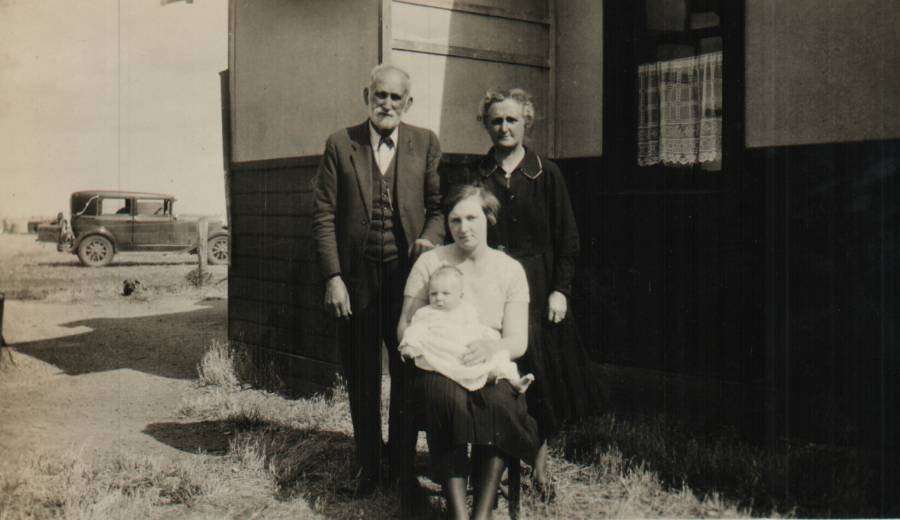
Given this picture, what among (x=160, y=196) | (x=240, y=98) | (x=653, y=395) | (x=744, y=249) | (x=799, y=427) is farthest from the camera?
(x=160, y=196)

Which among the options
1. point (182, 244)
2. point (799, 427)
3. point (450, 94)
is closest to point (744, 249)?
point (799, 427)

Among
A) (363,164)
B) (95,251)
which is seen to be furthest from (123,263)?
(363,164)

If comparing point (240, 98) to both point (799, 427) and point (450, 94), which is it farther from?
point (799, 427)

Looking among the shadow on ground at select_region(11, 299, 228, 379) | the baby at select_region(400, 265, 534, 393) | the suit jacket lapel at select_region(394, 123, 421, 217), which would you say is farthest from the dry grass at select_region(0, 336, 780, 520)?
the shadow on ground at select_region(11, 299, 228, 379)

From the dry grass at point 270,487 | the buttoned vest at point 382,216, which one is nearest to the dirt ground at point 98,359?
the dry grass at point 270,487

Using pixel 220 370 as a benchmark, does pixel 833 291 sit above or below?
above

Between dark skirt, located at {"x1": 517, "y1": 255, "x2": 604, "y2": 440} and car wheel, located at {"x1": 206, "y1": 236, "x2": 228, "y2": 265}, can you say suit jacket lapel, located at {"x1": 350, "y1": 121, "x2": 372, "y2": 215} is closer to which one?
dark skirt, located at {"x1": 517, "y1": 255, "x2": 604, "y2": 440}

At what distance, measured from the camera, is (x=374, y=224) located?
4.16 meters

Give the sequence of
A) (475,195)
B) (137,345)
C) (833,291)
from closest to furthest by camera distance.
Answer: (475,195), (833,291), (137,345)

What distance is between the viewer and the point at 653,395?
19.1ft

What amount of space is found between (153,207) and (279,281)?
16928 mm

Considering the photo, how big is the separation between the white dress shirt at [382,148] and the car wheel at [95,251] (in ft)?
63.2

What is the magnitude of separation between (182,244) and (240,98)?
634 inches

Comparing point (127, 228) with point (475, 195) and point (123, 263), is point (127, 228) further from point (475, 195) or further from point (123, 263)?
point (475, 195)
